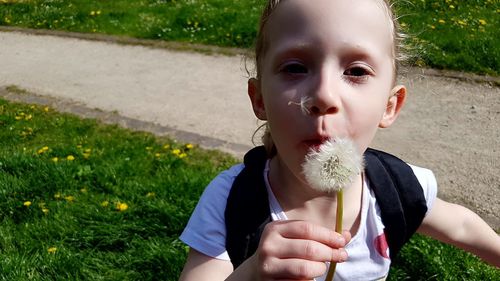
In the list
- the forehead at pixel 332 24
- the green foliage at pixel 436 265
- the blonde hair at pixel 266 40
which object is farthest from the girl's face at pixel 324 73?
the green foliage at pixel 436 265

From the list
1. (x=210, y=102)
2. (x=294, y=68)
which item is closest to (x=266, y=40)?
(x=294, y=68)

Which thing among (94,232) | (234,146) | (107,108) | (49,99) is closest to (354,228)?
(94,232)

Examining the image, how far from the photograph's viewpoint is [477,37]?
6.05 metres

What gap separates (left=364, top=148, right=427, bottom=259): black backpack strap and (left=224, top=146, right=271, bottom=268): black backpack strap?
15.0 inches

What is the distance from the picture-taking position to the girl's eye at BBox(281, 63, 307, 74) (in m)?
1.45

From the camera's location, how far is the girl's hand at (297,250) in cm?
116

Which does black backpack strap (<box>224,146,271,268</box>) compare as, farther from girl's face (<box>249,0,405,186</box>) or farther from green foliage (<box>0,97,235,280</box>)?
green foliage (<box>0,97,235,280</box>)

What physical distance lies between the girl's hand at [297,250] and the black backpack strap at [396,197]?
701 mm

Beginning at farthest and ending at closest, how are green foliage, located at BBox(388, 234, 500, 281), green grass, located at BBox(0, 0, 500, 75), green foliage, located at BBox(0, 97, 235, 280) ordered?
1. green grass, located at BBox(0, 0, 500, 75)
2. green foliage, located at BBox(0, 97, 235, 280)
3. green foliage, located at BBox(388, 234, 500, 281)

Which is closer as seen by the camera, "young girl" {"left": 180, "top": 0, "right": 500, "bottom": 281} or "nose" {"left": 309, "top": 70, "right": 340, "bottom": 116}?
"young girl" {"left": 180, "top": 0, "right": 500, "bottom": 281}

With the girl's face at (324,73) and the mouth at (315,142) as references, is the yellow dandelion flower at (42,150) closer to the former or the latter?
the girl's face at (324,73)

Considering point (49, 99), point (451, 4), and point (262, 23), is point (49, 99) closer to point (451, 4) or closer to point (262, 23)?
point (262, 23)

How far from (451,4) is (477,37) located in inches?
70.9

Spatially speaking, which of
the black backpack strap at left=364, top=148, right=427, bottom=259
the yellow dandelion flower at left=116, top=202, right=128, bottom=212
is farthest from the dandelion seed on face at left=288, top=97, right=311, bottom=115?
the yellow dandelion flower at left=116, top=202, right=128, bottom=212
